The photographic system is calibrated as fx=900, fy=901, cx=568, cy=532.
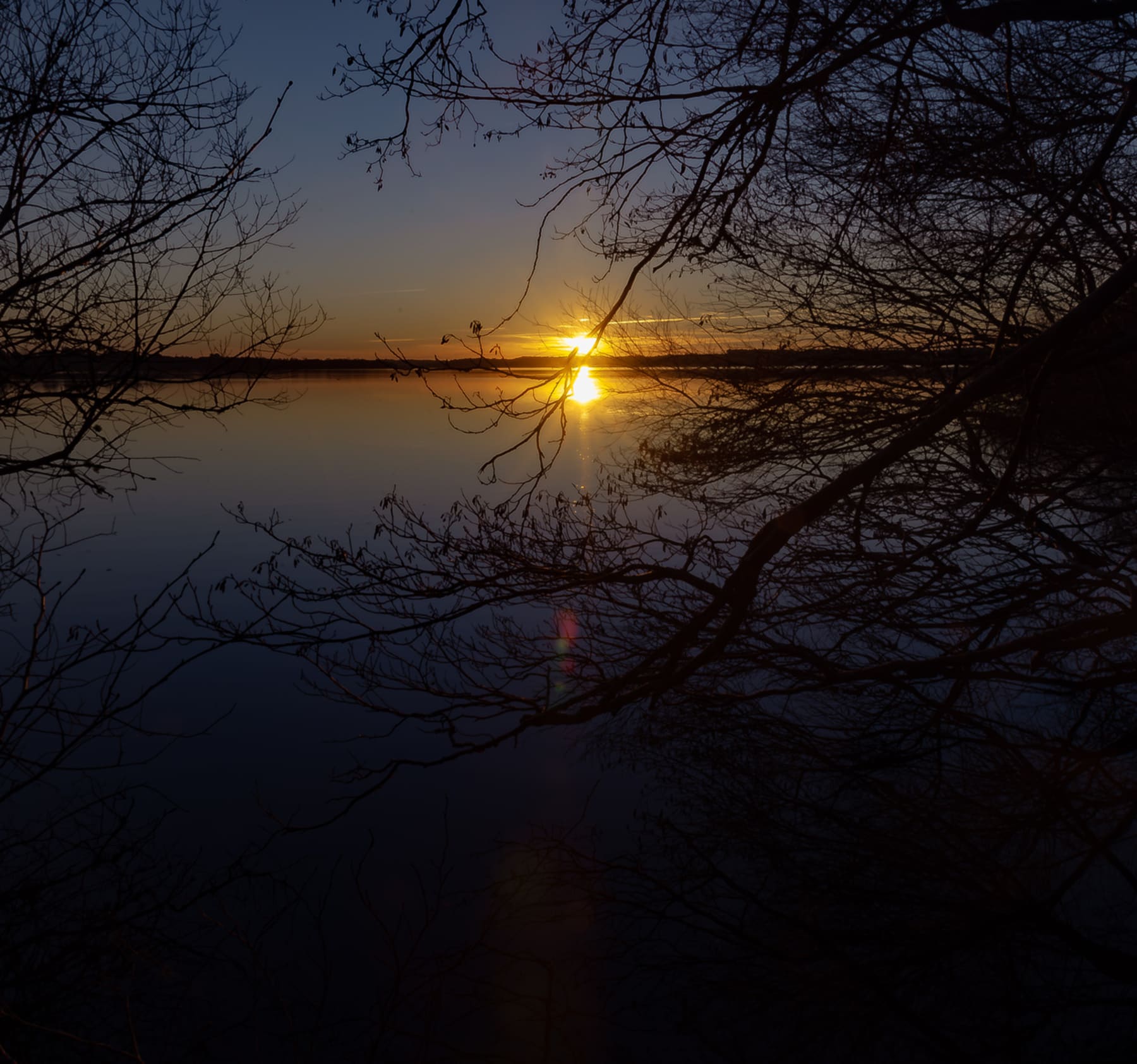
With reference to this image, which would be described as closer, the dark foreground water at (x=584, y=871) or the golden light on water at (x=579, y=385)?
the golden light on water at (x=579, y=385)

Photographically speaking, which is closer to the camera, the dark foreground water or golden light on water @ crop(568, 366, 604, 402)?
golden light on water @ crop(568, 366, 604, 402)

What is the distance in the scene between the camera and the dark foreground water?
3287mm

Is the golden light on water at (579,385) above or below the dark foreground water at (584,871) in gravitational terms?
above

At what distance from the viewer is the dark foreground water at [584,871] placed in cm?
329

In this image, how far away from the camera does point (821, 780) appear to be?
495cm

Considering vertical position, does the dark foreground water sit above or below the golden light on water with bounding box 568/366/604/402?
below

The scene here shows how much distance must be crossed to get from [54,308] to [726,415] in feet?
13.0

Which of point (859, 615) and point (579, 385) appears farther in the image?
point (859, 615)

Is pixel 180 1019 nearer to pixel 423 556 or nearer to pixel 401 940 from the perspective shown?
pixel 401 940

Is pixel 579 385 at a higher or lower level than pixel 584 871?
higher

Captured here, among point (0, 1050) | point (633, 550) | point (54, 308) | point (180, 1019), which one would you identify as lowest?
point (180, 1019)

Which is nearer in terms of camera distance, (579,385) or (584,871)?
(579,385)

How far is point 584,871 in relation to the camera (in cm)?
434

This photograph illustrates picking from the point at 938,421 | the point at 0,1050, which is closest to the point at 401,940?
the point at 0,1050
